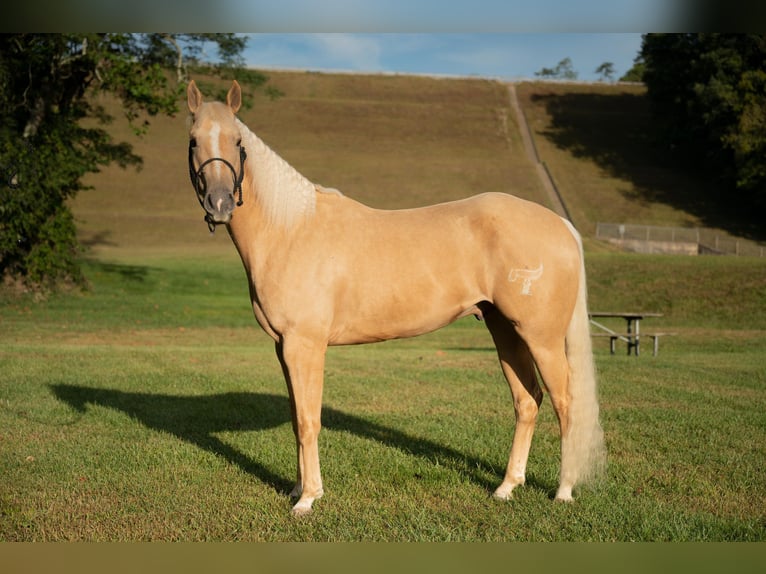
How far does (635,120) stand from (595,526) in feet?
250

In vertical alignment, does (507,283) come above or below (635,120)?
below

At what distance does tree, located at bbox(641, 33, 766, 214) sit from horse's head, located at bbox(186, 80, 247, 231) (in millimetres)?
39356

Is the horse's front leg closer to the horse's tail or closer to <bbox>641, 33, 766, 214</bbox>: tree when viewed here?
the horse's tail

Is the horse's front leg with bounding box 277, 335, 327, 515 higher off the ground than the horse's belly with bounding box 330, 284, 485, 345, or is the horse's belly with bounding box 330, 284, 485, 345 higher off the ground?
the horse's belly with bounding box 330, 284, 485, 345

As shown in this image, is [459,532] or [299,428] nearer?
[459,532]

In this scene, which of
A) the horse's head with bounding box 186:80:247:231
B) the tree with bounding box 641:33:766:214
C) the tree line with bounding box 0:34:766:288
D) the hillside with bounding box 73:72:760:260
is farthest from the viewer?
the hillside with bounding box 73:72:760:260

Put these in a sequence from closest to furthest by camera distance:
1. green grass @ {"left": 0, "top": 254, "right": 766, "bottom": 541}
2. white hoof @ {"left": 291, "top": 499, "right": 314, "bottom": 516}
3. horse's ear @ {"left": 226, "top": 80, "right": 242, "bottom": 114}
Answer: green grass @ {"left": 0, "top": 254, "right": 766, "bottom": 541} < white hoof @ {"left": 291, "top": 499, "right": 314, "bottom": 516} < horse's ear @ {"left": 226, "top": 80, "right": 242, "bottom": 114}

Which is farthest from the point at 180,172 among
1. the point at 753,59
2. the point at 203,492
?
the point at 203,492

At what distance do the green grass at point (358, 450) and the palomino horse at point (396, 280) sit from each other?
0.54 m

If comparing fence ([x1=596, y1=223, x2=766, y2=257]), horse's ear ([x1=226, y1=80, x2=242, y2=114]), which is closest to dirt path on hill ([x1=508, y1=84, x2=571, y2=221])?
fence ([x1=596, y1=223, x2=766, y2=257])

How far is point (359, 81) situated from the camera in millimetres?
87000

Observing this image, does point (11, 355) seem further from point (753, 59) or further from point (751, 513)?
point (753, 59)

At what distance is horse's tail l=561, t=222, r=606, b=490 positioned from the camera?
224 inches

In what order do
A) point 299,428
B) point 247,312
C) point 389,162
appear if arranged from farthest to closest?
point 389,162 → point 247,312 → point 299,428
